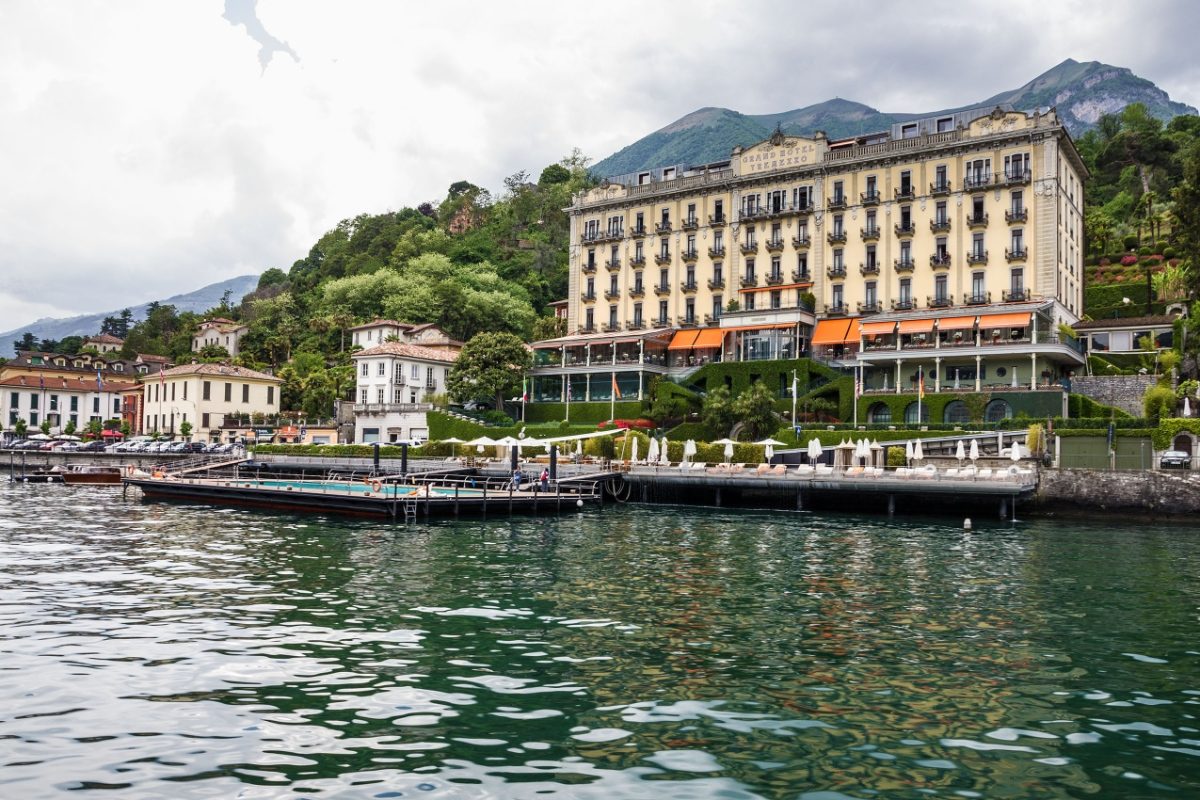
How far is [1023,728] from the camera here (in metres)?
11.6

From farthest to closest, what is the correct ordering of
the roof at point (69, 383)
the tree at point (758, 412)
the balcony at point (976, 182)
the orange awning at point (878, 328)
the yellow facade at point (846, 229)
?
the roof at point (69, 383)
the balcony at point (976, 182)
the orange awning at point (878, 328)
the yellow facade at point (846, 229)
the tree at point (758, 412)

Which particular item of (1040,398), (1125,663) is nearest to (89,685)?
(1125,663)

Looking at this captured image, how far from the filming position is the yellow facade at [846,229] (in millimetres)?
68375

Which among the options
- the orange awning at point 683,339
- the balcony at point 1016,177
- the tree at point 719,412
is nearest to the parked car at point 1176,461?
the tree at point 719,412

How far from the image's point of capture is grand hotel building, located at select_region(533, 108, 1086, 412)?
66562mm

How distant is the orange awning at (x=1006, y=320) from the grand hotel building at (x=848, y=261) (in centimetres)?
21

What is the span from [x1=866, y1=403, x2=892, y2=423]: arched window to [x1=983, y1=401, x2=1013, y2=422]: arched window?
676 cm

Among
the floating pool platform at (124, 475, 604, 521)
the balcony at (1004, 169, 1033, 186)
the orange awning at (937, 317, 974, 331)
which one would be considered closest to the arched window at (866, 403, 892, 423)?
the orange awning at (937, 317, 974, 331)

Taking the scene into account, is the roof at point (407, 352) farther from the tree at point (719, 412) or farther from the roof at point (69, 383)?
the roof at point (69, 383)

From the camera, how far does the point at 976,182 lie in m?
70.2

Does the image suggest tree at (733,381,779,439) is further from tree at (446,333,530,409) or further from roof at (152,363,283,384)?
roof at (152,363,283,384)

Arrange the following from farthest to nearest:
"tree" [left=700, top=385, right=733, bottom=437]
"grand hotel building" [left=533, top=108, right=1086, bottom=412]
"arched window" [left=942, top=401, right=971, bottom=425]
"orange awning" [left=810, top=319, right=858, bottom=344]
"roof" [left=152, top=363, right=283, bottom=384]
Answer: "roof" [left=152, top=363, right=283, bottom=384]
"orange awning" [left=810, top=319, right=858, bottom=344]
"grand hotel building" [left=533, top=108, right=1086, bottom=412]
"tree" [left=700, top=385, right=733, bottom=437]
"arched window" [left=942, top=401, right=971, bottom=425]

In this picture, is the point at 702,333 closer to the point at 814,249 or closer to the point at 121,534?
the point at 814,249

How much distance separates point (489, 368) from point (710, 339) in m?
20.4
